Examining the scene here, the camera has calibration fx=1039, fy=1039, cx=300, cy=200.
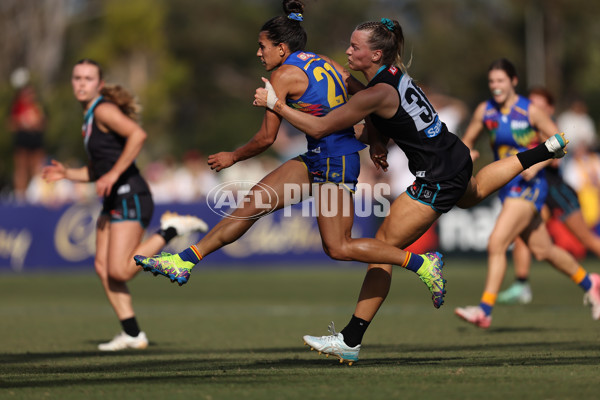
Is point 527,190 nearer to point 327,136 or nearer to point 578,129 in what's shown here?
point 327,136

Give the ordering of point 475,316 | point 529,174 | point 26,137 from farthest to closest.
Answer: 1. point 26,137
2. point 529,174
3. point 475,316

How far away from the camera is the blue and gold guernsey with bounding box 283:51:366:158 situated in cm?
740

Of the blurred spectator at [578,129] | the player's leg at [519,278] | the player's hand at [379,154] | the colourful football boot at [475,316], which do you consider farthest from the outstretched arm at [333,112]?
the blurred spectator at [578,129]

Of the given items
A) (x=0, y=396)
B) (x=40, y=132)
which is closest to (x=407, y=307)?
(x=0, y=396)

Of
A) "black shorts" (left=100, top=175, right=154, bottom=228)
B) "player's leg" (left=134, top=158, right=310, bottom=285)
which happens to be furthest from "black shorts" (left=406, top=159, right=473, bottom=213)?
"black shorts" (left=100, top=175, right=154, bottom=228)

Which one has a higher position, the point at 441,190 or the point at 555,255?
the point at 441,190

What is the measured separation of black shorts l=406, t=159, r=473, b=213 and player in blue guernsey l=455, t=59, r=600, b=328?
286 cm

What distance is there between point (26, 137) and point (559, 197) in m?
13.4

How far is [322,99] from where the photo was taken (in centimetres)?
741

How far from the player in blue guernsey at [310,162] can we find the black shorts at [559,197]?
5182 mm

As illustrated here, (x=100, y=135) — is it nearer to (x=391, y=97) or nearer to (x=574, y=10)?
(x=391, y=97)

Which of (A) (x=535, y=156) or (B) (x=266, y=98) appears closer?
(B) (x=266, y=98)

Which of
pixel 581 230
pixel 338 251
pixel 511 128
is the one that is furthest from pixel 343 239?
pixel 581 230

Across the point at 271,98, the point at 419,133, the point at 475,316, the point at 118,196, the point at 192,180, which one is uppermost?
the point at 271,98
